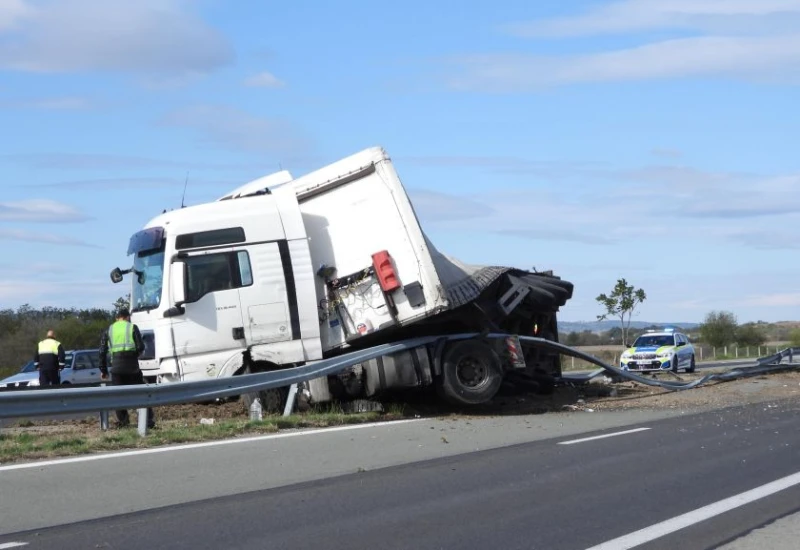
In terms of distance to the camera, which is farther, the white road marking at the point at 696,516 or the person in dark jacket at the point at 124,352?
the person in dark jacket at the point at 124,352

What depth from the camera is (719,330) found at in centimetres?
8631

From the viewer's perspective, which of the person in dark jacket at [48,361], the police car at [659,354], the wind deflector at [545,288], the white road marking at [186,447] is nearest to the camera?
the white road marking at [186,447]

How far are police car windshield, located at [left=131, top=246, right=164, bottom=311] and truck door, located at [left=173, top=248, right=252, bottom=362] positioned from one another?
43 centimetres

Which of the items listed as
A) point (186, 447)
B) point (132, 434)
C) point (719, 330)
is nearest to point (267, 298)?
point (132, 434)

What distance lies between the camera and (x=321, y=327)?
615 inches

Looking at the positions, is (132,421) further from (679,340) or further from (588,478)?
(679,340)

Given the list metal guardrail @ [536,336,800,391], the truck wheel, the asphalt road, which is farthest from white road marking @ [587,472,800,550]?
the truck wheel

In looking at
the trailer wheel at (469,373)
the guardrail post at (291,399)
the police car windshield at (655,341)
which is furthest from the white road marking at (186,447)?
the police car windshield at (655,341)

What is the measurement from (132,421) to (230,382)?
3.20 m

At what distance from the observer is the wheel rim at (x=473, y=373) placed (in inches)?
635

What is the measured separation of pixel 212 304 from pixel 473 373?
3.95 meters

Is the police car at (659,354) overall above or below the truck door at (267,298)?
below

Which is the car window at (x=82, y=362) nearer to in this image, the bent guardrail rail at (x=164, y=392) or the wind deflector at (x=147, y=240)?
the wind deflector at (x=147, y=240)

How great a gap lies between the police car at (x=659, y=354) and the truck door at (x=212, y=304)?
21.8 metres
